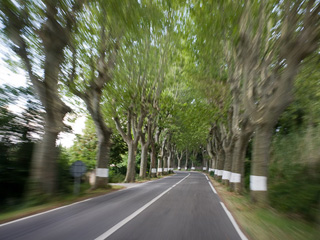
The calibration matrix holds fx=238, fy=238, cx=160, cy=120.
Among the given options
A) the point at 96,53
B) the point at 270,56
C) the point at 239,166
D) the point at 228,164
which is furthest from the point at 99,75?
the point at 228,164

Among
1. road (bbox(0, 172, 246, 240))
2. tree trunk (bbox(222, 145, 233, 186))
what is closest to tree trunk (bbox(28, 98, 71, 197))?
road (bbox(0, 172, 246, 240))

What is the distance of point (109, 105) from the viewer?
18.0 metres

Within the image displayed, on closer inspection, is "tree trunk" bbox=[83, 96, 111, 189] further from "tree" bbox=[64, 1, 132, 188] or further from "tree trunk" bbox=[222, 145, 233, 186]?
"tree trunk" bbox=[222, 145, 233, 186]

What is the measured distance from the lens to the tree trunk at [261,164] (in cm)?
889

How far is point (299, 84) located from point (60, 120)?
40.6ft

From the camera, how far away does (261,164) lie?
29.7ft

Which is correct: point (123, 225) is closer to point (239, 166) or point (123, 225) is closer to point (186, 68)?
point (239, 166)

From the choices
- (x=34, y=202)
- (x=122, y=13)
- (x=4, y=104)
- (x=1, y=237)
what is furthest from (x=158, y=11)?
(x=1, y=237)

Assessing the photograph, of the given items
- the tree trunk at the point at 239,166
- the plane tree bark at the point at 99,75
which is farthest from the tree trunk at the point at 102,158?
the tree trunk at the point at 239,166

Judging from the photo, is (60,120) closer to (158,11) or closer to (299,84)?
(158,11)

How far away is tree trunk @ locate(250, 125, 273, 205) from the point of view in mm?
8891

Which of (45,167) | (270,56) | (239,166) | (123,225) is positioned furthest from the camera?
(239,166)

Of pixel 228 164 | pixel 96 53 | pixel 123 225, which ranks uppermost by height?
pixel 96 53

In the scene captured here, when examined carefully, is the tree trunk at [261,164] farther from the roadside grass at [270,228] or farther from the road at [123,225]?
the road at [123,225]
